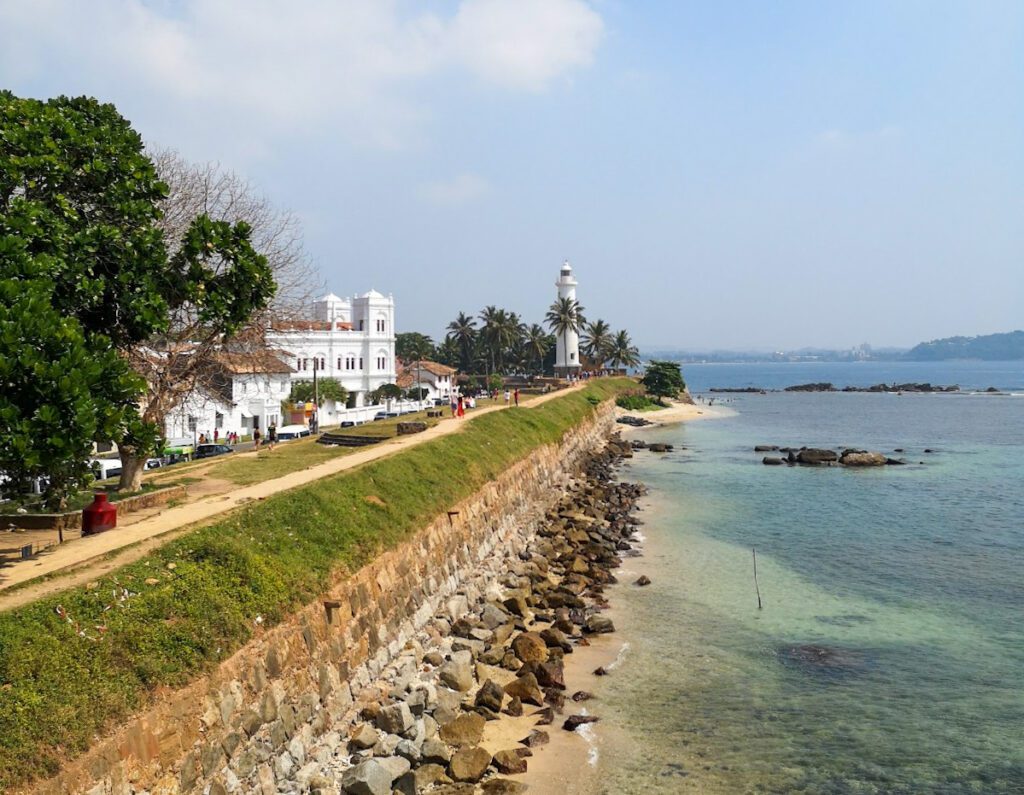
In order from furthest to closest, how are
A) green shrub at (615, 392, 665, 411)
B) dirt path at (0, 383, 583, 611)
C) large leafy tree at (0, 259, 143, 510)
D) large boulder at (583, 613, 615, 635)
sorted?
green shrub at (615, 392, 665, 411) → large boulder at (583, 613, 615, 635) → dirt path at (0, 383, 583, 611) → large leafy tree at (0, 259, 143, 510)

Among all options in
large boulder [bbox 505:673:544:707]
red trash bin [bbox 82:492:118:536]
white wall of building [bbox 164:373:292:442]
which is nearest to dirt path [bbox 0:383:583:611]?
red trash bin [bbox 82:492:118:536]

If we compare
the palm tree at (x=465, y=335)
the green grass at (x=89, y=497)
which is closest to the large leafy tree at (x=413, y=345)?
the palm tree at (x=465, y=335)

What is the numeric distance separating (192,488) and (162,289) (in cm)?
745

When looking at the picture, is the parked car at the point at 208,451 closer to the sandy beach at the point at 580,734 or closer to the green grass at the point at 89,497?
the green grass at the point at 89,497

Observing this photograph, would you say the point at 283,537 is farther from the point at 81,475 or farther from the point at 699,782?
the point at 699,782

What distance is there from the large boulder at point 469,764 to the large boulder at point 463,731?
0.68 m

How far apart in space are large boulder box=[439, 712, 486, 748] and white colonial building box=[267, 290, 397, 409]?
62880mm

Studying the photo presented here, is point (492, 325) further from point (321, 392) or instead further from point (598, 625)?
point (598, 625)

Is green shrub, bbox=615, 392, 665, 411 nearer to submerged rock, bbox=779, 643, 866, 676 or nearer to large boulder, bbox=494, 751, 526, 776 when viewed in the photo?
submerged rock, bbox=779, 643, 866, 676

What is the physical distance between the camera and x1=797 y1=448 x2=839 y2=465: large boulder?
218ft

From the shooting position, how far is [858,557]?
3528cm

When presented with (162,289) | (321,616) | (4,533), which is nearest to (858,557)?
(321,616)

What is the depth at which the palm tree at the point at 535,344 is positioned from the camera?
131 m

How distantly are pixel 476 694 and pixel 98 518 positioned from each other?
1063 cm
